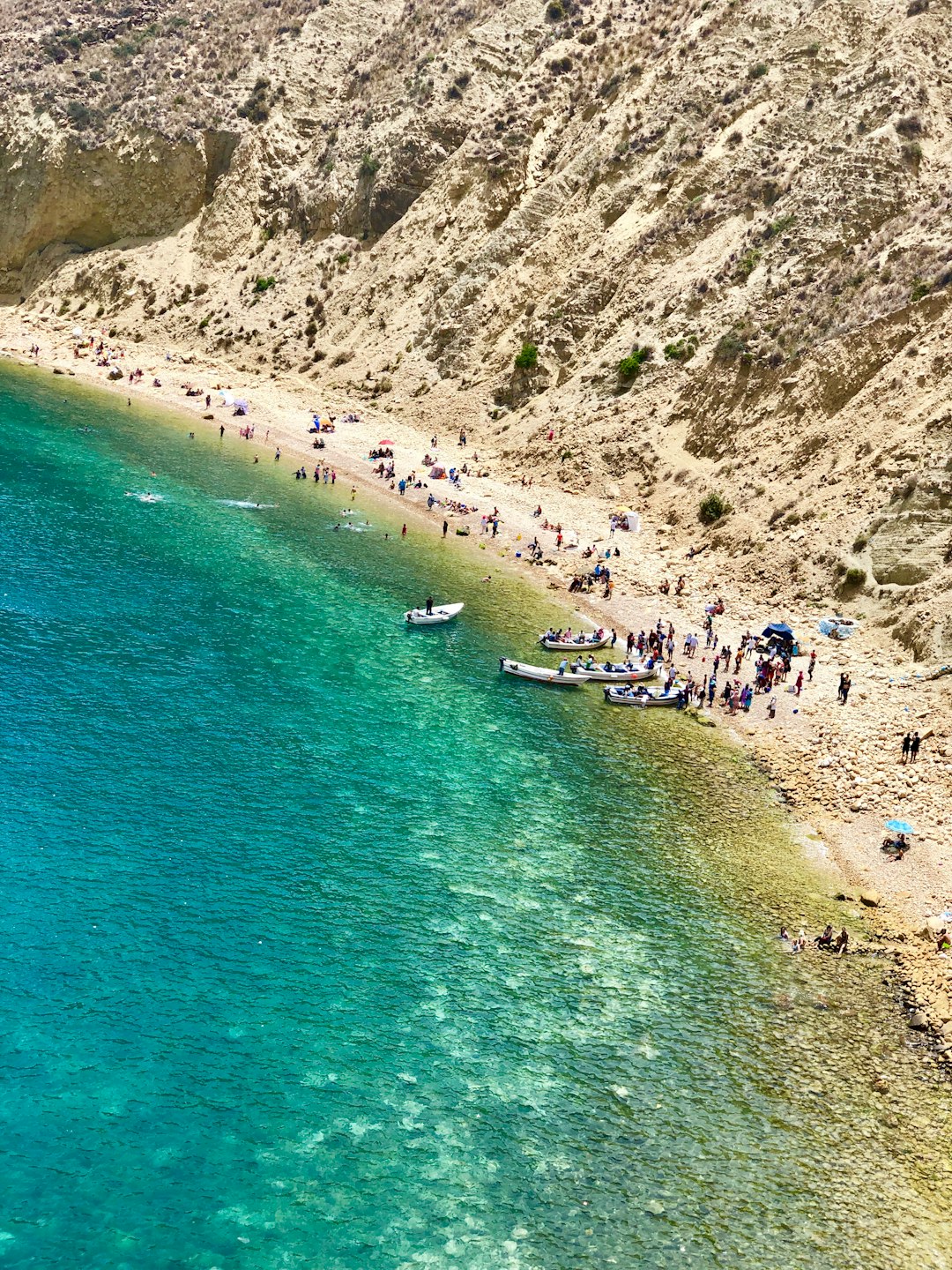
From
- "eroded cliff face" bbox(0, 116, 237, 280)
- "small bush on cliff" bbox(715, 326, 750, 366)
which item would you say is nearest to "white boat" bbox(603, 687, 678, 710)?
"small bush on cliff" bbox(715, 326, 750, 366)

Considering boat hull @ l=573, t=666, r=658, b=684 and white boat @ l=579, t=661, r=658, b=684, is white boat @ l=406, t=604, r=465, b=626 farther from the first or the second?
boat hull @ l=573, t=666, r=658, b=684

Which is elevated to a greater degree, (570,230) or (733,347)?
(570,230)

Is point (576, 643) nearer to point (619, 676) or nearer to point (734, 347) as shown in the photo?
point (619, 676)

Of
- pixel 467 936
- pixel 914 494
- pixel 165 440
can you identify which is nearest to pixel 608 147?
pixel 165 440

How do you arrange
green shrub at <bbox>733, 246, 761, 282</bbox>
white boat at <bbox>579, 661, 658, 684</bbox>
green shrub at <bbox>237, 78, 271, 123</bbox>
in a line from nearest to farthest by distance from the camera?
1. white boat at <bbox>579, 661, 658, 684</bbox>
2. green shrub at <bbox>733, 246, 761, 282</bbox>
3. green shrub at <bbox>237, 78, 271, 123</bbox>

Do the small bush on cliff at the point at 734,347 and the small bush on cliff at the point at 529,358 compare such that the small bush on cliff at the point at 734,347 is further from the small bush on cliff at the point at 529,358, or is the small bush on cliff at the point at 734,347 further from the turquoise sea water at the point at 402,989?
the turquoise sea water at the point at 402,989

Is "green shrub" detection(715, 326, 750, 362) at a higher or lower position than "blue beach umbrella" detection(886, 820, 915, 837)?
higher

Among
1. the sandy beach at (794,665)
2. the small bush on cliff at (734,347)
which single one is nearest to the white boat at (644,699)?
the sandy beach at (794,665)

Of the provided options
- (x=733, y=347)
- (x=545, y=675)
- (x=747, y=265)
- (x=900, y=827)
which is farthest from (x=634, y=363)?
(x=900, y=827)
